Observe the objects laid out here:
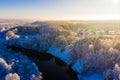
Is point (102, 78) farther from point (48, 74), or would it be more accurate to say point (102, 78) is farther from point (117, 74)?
point (48, 74)

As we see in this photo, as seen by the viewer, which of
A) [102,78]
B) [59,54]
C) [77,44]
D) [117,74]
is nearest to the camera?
[117,74]

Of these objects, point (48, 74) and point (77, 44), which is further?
point (77, 44)

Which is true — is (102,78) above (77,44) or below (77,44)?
below

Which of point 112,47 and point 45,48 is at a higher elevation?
point 112,47

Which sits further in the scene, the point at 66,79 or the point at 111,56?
the point at 111,56

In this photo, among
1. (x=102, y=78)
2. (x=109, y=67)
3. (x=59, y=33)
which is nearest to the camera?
(x=102, y=78)

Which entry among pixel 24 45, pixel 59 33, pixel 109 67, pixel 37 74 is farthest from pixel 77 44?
pixel 24 45

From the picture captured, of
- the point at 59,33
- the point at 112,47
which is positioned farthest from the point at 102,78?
the point at 59,33

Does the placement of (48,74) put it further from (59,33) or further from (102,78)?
(59,33)

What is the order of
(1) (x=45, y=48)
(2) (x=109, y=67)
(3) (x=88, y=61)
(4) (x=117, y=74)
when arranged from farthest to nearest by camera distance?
(1) (x=45, y=48), (3) (x=88, y=61), (2) (x=109, y=67), (4) (x=117, y=74)
